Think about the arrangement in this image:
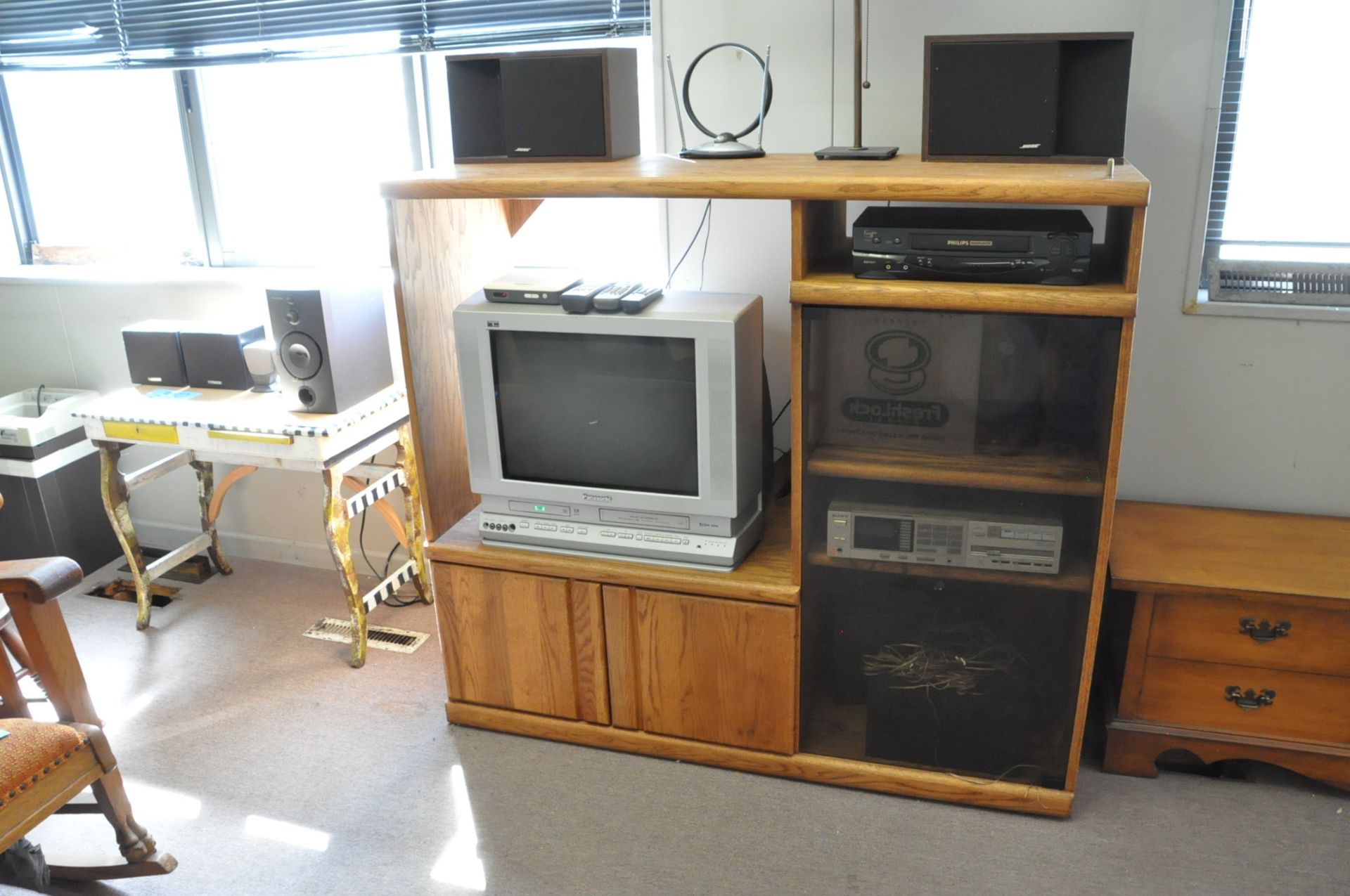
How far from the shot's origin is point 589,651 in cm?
234

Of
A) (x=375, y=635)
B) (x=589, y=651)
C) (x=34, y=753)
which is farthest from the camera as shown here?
(x=375, y=635)

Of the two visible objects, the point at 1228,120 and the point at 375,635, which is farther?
the point at 375,635

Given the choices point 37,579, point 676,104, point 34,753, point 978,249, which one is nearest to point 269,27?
point 676,104

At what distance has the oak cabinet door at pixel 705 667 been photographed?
2188 millimetres

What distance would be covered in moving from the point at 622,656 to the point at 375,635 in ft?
3.20

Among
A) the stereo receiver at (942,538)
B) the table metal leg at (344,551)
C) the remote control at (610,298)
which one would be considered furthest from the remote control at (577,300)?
the table metal leg at (344,551)

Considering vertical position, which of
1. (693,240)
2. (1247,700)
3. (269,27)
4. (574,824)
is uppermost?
(269,27)

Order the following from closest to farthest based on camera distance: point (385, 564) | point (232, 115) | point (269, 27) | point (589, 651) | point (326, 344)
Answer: point (589, 651) < point (326, 344) < point (269, 27) < point (232, 115) < point (385, 564)

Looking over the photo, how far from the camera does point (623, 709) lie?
2.38m

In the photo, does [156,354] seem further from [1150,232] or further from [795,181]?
[1150,232]

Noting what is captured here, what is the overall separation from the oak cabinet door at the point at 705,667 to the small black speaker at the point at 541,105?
0.99 metres

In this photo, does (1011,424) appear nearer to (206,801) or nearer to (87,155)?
(206,801)

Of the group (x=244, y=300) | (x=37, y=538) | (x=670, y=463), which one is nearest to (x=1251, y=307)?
(x=670, y=463)

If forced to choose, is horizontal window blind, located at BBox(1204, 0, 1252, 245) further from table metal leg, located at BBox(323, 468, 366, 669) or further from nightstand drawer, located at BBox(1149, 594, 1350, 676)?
table metal leg, located at BBox(323, 468, 366, 669)
